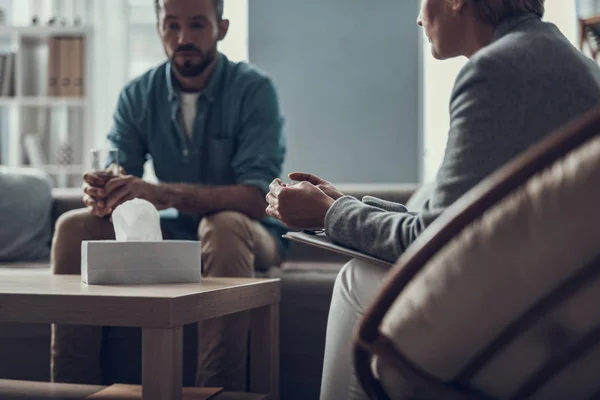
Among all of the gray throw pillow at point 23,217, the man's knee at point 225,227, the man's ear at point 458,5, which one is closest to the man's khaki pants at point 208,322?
the man's knee at point 225,227

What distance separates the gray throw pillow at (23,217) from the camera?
8.52ft

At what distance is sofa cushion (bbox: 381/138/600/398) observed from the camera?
2.20ft

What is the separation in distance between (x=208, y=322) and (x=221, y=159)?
0.68 m

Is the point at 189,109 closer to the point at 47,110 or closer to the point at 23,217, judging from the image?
the point at 23,217

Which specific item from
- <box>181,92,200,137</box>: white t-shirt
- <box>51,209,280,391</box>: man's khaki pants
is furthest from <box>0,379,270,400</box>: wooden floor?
<box>181,92,200,137</box>: white t-shirt

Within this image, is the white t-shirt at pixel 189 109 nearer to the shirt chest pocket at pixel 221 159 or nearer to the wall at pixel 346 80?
the shirt chest pocket at pixel 221 159

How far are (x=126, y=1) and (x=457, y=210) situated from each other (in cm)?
405

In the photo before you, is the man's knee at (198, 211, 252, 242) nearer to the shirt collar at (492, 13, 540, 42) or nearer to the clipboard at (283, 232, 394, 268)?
the clipboard at (283, 232, 394, 268)

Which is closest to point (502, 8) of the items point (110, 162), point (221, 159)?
point (110, 162)

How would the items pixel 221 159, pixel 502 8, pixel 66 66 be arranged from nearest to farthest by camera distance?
pixel 502 8, pixel 221 159, pixel 66 66

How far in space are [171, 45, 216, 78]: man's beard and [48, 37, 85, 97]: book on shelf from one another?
189 cm

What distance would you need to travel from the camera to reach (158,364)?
1120 mm

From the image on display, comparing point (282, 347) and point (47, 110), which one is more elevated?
point (47, 110)

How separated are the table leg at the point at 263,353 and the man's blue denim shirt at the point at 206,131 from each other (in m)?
0.68
